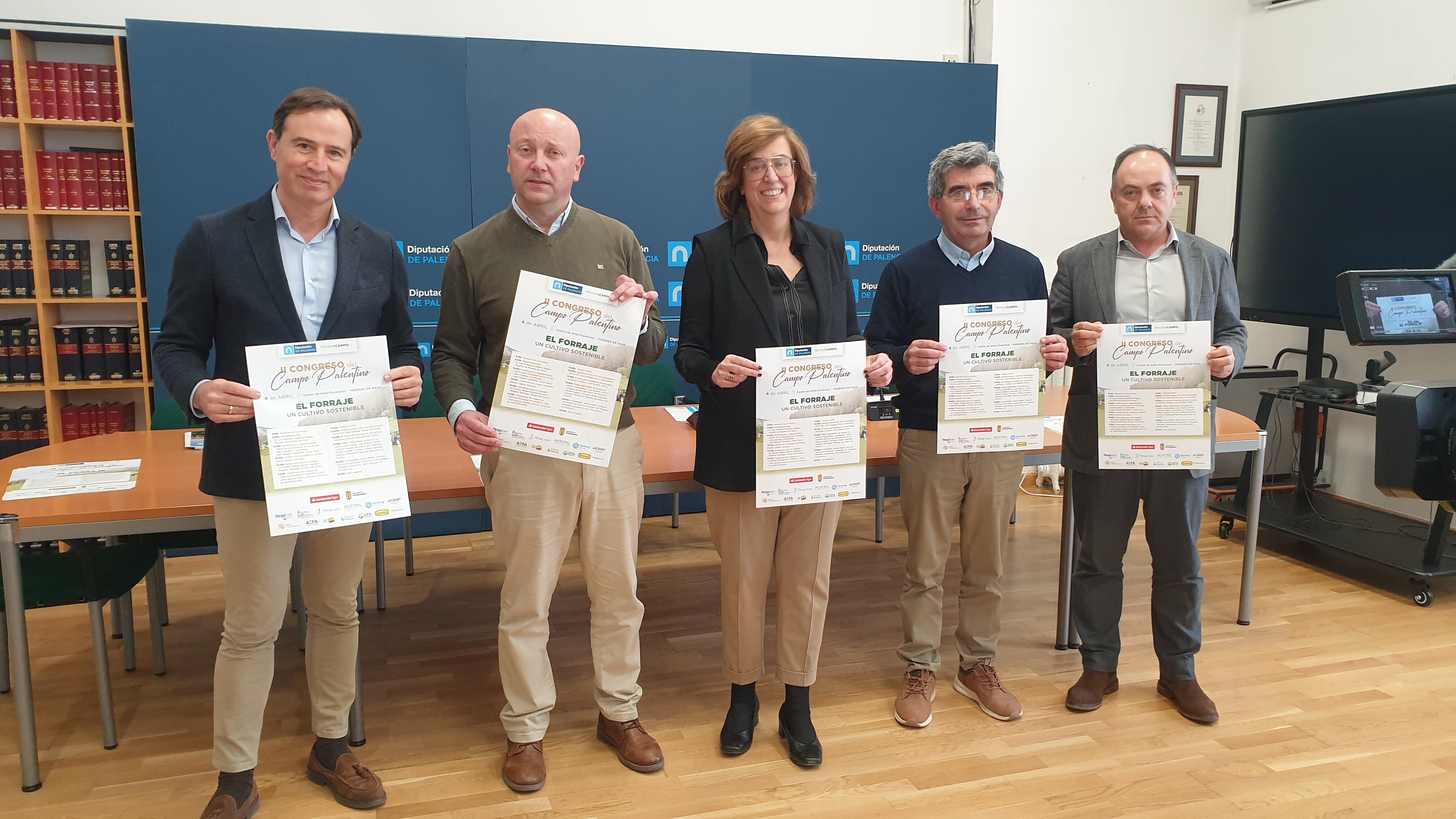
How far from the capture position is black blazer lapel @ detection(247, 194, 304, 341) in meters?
2.02

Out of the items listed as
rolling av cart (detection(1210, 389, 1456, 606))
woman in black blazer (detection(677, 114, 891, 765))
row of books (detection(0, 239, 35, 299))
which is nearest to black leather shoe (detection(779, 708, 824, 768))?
woman in black blazer (detection(677, 114, 891, 765))

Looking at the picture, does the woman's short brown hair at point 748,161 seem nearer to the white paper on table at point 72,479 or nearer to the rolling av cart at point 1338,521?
the white paper on table at point 72,479

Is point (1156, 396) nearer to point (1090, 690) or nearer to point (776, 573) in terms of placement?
point (1090, 690)

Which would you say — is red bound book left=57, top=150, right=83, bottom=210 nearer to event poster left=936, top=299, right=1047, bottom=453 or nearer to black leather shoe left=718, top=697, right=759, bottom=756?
black leather shoe left=718, top=697, right=759, bottom=756

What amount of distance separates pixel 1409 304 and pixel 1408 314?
0.04 m

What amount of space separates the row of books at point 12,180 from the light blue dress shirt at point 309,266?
324 centimetres

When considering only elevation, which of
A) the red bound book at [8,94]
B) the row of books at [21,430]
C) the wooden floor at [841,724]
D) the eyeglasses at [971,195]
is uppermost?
the red bound book at [8,94]

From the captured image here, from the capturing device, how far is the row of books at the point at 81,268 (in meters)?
4.43

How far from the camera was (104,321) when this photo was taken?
474 centimetres

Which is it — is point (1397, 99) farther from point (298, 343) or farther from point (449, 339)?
point (298, 343)

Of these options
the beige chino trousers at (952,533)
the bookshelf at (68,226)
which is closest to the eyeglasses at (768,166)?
the beige chino trousers at (952,533)

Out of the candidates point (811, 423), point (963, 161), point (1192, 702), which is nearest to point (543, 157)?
point (811, 423)

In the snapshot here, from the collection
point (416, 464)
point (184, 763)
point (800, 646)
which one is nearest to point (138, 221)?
point (416, 464)

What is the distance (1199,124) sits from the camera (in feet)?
19.6
